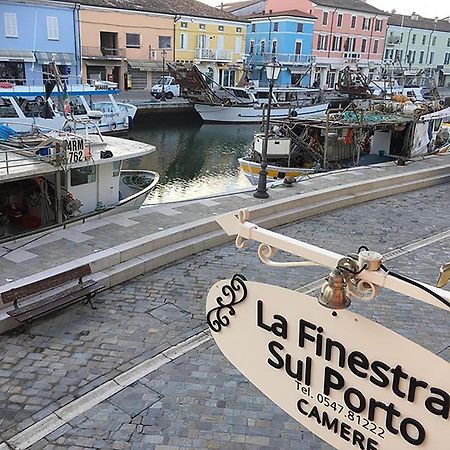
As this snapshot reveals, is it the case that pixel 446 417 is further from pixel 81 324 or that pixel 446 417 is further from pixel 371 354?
pixel 81 324

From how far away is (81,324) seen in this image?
7.25 meters

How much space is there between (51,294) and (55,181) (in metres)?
4.06

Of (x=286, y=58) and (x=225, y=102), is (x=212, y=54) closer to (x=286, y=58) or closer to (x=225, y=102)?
(x=286, y=58)

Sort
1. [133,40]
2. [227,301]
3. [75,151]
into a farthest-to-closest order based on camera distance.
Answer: [133,40] → [75,151] → [227,301]

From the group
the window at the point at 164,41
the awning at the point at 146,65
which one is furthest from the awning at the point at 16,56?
the window at the point at 164,41

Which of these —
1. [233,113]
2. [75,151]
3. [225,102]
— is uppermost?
[75,151]

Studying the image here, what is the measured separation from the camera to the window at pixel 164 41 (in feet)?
144

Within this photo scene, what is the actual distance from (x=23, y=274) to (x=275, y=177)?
11044 mm

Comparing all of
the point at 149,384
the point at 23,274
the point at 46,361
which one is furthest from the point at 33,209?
the point at 149,384

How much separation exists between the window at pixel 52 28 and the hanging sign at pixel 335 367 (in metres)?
39.0

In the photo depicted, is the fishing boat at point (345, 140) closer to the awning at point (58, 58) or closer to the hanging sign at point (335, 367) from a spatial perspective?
the hanging sign at point (335, 367)

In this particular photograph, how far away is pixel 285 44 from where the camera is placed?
5119cm

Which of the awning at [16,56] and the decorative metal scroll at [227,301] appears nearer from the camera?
the decorative metal scroll at [227,301]

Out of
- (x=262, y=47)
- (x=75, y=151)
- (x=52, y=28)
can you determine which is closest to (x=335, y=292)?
(x=75, y=151)
